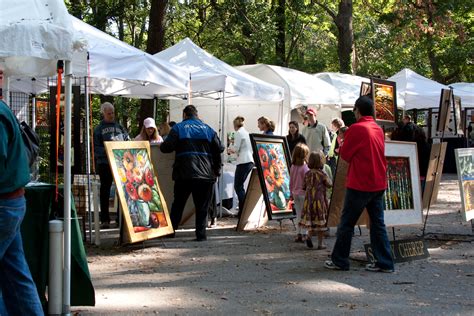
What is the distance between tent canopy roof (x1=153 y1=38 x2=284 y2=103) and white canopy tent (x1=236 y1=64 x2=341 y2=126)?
11.5ft

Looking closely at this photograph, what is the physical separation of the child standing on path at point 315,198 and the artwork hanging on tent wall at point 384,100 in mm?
1014

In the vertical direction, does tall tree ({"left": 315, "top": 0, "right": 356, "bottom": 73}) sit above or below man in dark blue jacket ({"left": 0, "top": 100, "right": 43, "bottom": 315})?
above

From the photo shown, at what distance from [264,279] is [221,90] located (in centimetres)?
568

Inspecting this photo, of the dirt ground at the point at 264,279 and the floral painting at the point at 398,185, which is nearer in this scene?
the dirt ground at the point at 264,279

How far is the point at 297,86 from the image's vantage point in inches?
717

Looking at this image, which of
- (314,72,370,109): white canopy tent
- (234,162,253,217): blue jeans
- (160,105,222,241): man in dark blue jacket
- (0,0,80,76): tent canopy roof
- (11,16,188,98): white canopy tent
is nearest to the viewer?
(0,0,80,76): tent canopy roof

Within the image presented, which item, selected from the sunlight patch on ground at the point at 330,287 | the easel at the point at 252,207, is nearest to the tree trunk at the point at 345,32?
the easel at the point at 252,207

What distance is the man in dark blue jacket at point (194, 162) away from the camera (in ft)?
31.7

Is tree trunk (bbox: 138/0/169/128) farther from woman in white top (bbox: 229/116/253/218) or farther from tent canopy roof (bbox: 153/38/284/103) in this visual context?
woman in white top (bbox: 229/116/253/218)

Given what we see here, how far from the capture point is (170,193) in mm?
10820

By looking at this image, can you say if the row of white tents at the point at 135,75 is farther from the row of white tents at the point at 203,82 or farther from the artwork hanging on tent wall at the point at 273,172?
the artwork hanging on tent wall at the point at 273,172

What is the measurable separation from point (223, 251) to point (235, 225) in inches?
107

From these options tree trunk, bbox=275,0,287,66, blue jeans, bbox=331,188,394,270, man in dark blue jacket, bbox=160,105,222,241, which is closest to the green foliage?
tree trunk, bbox=275,0,287,66

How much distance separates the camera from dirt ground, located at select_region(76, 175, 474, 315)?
613 cm
